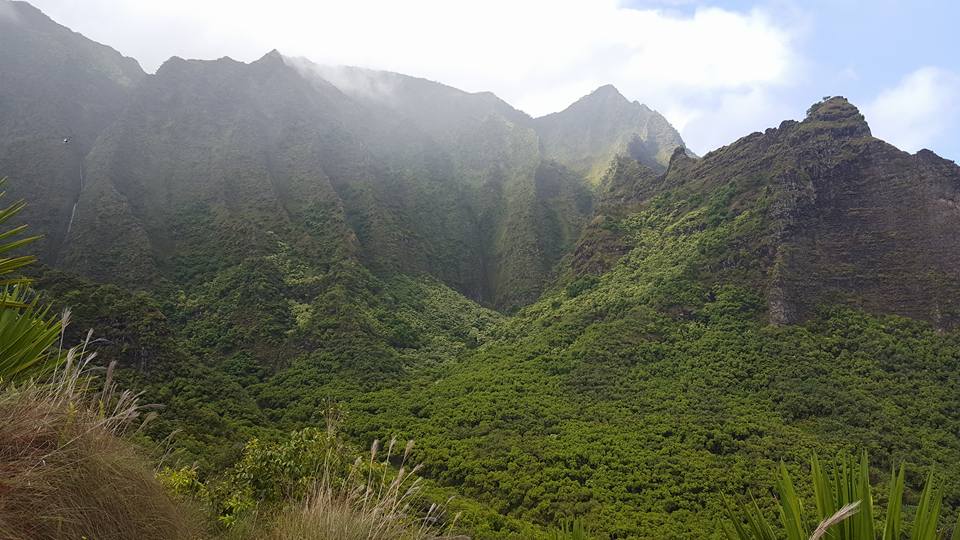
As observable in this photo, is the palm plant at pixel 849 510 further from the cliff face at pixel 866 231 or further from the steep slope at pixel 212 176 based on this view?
the steep slope at pixel 212 176

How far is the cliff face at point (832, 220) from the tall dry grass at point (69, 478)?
126 feet

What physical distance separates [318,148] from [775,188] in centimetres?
5292

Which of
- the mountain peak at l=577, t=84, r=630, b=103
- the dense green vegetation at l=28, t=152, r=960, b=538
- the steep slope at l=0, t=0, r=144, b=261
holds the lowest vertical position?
the dense green vegetation at l=28, t=152, r=960, b=538

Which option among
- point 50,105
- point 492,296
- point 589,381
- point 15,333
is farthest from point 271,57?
point 15,333

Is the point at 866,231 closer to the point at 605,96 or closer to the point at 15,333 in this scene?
the point at 15,333

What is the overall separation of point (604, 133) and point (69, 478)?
10301 cm

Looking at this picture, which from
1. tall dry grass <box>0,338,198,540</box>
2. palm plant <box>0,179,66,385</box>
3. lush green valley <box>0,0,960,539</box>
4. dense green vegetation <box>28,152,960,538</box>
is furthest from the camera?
lush green valley <box>0,0,960,539</box>

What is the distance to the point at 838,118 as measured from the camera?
4862cm

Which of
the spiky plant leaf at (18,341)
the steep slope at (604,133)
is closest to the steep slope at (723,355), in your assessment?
the spiky plant leaf at (18,341)

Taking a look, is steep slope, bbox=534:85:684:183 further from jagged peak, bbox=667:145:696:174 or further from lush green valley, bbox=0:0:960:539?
jagged peak, bbox=667:145:696:174

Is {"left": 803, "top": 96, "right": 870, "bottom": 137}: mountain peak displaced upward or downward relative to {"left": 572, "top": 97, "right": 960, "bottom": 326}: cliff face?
upward

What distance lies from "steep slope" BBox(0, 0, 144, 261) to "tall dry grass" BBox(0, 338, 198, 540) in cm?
5780

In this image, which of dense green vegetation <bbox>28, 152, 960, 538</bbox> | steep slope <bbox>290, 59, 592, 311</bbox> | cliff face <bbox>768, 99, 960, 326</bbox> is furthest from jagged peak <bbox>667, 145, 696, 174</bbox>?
cliff face <bbox>768, 99, 960, 326</bbox>

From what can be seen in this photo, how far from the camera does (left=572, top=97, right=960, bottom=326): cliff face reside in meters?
35.8
